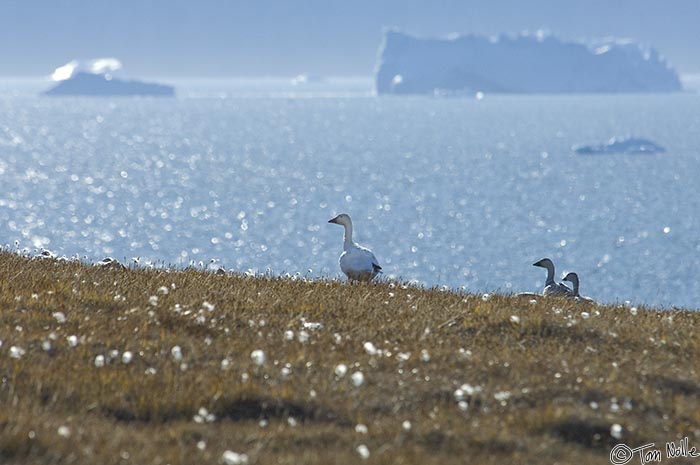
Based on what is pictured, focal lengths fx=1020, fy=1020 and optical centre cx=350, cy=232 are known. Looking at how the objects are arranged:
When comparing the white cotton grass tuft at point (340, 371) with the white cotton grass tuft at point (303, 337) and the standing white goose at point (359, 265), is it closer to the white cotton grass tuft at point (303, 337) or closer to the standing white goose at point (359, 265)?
the white cotton grass tuft at point (303, 337)

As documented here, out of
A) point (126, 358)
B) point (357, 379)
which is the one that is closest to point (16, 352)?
point (126, 358)

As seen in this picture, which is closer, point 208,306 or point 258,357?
point 258,357

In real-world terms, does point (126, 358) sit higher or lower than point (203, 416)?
higher

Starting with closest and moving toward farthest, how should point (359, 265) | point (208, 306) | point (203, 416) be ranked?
point (203, 416), point (208, 306), point (359, 265)

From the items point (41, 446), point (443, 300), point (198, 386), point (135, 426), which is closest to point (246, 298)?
point (443, 300)

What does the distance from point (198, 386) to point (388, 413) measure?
71.4 inches

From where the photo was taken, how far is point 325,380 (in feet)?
32.3

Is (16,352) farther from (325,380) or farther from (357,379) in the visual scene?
(357,379)

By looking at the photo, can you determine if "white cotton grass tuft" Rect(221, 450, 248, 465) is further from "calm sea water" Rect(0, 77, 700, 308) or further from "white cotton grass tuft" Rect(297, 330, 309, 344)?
"calm sea water" Rect(0, 77, 700, 308)

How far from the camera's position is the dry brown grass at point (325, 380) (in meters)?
8.31

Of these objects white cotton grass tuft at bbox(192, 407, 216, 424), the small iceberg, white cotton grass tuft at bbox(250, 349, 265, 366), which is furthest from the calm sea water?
white cotton grass tuft at bbox(192, 407, 216, 424)

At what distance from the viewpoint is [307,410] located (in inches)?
364

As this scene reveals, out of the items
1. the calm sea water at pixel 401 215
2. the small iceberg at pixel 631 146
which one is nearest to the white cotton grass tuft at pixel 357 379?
the calm sea water at pixel 401 215

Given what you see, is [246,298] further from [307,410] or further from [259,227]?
[259,227]
